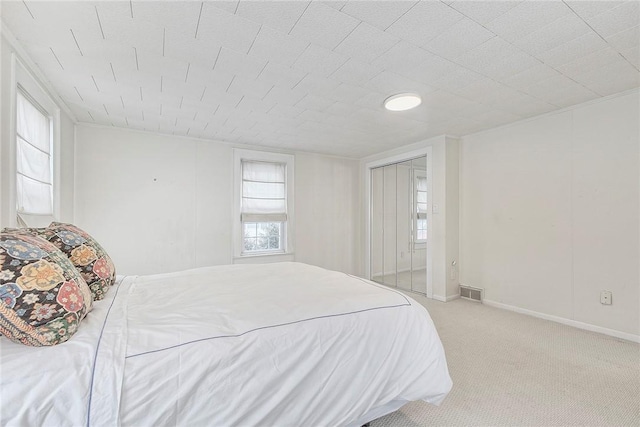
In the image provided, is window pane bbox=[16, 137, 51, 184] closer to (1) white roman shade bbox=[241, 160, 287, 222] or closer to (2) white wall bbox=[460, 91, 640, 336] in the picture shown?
(1) white roman shade bbox=[241, 160, 287, 222]

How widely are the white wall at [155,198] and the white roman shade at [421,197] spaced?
194cm

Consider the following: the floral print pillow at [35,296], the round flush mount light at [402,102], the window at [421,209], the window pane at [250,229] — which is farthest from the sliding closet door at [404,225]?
the floral print pillow at [35,296]

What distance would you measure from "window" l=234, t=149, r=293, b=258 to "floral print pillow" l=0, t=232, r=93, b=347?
10.5ft

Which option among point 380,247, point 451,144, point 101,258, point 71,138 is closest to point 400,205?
point 380,247

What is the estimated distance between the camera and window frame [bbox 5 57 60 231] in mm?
1851

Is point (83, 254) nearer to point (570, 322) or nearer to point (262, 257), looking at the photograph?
point (262, 257)

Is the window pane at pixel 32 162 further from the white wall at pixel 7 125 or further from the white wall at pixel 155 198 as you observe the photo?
the white wall at pixel 155 198

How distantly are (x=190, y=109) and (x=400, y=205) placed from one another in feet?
11.0

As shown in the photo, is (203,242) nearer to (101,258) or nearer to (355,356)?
(101,258)

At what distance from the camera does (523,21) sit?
1.67m

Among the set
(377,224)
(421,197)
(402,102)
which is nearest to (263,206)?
(377,224)

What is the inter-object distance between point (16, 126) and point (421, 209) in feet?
14.4

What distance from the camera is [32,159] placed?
2303 millimetres

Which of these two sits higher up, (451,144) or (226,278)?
(451,144)
